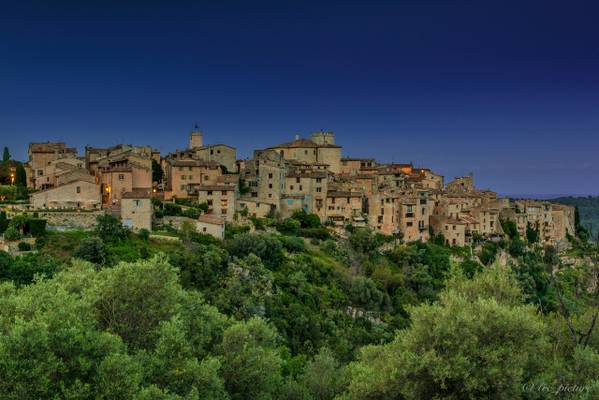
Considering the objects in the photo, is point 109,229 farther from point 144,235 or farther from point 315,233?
point 315,233

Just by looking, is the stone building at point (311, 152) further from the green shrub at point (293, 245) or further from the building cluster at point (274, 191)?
the green shrub at point (293, 245)

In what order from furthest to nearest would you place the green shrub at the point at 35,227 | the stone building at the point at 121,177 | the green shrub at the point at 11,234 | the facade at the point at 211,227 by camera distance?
the stone building at the point at 121,177
the facade at the point at 211,227
the green shrub at the point at 35,227
the green shrub at the point at 11,234

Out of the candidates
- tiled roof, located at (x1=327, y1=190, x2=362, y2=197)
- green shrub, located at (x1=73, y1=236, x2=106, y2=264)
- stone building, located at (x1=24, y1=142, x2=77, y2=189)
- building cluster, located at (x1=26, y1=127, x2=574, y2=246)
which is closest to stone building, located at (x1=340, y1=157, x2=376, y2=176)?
building cluster, located at (x1=26, y1=127, x2=574, y2=246)

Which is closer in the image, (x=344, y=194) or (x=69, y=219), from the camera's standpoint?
(x=69, y=219)

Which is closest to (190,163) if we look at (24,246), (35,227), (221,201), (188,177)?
(188,177)

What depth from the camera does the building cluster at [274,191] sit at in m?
48.8

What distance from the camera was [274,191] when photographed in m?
57.7

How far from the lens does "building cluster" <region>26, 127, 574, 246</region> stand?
48.8m

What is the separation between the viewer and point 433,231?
6506 cm

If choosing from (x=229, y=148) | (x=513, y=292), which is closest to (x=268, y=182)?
(x=229, y=148)

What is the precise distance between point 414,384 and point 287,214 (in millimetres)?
42752

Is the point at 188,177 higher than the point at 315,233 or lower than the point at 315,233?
higher

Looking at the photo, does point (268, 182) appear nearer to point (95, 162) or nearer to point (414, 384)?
point (95, 162)

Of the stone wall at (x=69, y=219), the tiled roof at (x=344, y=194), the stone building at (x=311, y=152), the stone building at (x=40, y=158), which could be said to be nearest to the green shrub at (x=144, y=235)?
the stone wall at (x=69, y=219)
